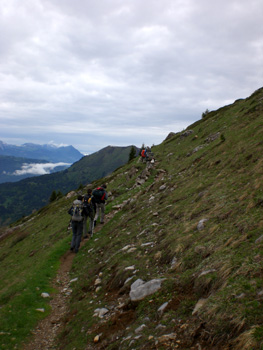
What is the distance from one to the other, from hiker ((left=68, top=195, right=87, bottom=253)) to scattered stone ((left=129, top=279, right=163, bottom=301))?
963 centimetres

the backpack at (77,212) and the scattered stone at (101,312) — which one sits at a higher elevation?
the backpack at (77,212)

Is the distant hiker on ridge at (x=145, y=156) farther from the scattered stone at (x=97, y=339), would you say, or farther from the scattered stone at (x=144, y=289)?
the scattered stone at (x=97, y=339)

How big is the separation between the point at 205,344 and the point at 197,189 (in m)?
11.6

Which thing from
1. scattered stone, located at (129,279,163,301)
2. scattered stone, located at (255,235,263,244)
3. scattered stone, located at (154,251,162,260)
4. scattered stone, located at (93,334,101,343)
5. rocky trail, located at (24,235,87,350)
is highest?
scattered stone, located at (255,235,263,244)

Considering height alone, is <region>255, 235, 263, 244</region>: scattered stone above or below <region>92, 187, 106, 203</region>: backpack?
above

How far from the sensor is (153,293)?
7691mm

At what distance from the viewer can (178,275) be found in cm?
788

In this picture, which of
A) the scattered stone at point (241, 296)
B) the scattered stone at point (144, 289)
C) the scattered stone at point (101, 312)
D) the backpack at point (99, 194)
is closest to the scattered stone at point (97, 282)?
the scattered stone at point (101, 312)

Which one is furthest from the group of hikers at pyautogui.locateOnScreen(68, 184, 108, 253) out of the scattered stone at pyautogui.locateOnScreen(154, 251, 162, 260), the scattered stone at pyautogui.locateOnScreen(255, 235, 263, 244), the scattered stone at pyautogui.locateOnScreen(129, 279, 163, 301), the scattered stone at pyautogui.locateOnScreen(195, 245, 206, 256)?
the scattered stone at pyautogui.locateOnScreen(255, 235, 263, 244)

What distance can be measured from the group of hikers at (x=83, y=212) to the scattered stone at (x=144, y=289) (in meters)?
9.71

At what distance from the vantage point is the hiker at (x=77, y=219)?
1698 cm

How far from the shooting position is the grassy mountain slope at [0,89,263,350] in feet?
17.6

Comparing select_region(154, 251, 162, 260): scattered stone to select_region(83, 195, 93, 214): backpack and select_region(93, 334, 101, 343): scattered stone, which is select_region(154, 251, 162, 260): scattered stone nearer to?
select_region(93, 334, 101, 343): scattered stone

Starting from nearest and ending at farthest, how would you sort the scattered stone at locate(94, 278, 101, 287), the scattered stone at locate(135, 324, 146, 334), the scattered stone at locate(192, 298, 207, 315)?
the scattered stone at locate(192, 298, 207, 315)
the scattered stone at locate(135, 324, 146, 334)
the scattered stone at locate(94, 278, 101, 287)
